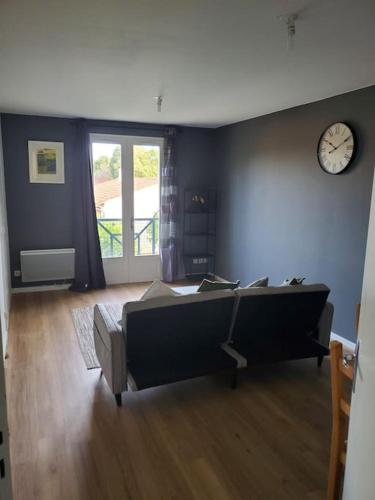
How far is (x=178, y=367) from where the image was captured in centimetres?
268

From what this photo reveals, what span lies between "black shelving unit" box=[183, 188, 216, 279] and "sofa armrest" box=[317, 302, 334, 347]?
3.07 metres

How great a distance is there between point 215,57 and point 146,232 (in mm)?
3748

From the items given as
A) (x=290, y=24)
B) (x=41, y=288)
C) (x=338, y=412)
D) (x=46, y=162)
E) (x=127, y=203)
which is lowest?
(x=41, y=288)

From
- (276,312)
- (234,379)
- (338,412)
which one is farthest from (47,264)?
(338,412)

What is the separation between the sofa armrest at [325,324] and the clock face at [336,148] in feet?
4.52

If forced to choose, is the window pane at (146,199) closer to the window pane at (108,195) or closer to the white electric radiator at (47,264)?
the window pane at (108,195)

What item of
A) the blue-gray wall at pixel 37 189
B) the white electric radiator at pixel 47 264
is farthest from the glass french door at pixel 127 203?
the white electric radiator at pixel 47 264

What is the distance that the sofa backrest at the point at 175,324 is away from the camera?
99.0 inches

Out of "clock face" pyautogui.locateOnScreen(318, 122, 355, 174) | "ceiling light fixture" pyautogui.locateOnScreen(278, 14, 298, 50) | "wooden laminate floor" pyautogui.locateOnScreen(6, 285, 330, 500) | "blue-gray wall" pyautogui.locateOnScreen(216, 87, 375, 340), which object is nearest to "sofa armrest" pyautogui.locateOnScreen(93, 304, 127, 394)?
"wooden laminate floor" pyautogui.locateOnScreen(6, 285, 330, 500)

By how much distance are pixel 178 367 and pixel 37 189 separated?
3.71 m

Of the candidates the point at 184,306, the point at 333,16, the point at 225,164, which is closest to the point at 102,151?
the point at 225,164

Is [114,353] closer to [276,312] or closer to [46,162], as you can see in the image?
[276,312]

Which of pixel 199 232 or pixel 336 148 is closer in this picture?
pixel 336 148

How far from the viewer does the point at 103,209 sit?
18.6 feet
